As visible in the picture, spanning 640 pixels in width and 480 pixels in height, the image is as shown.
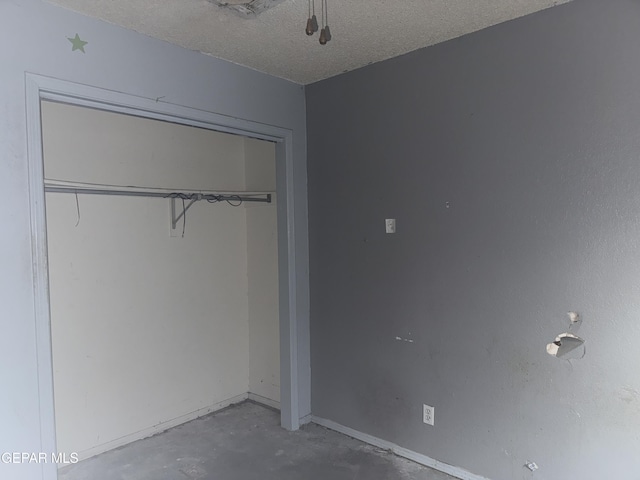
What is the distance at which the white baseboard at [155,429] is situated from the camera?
2.86 meters

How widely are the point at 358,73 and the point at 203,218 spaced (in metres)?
1.60

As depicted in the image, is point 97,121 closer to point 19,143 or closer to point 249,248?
point 19,143

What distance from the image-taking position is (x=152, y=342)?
319 cm

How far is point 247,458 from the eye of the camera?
2.79 metres

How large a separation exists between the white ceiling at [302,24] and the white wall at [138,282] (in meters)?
0.95

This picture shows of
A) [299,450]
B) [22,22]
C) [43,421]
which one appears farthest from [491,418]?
[22,22]

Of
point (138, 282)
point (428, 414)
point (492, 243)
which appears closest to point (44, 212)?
point (138, 282)

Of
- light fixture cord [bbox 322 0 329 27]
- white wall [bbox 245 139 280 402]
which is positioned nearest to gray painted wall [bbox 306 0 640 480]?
white wall [bbox 245 139 280 402]

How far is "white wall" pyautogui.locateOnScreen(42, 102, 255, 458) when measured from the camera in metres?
2.77

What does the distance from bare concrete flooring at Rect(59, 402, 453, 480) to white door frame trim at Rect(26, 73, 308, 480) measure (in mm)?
258

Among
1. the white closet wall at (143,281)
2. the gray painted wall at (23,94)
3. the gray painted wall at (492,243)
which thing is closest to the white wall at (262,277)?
the white closet wall at (143,281)

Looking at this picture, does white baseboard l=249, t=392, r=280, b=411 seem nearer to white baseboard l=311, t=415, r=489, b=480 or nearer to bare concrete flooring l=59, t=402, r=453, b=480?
bare concrete flooring l=59, t=402, r=453, b=480

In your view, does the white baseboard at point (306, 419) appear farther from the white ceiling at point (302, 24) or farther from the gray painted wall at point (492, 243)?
the white ceiling at point (302, 24)

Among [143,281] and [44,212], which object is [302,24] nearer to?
[44,212]
